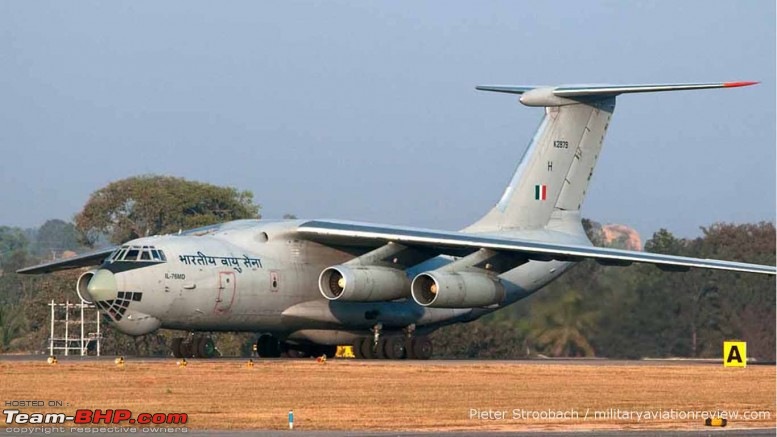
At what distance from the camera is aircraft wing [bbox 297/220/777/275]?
2556 centimetres

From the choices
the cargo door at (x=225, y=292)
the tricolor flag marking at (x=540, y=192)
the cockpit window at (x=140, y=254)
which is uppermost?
the tricolor flag marking at (x=540, y=192)

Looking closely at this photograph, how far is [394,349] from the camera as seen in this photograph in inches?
1062

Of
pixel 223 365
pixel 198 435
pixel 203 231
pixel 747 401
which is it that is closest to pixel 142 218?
pixel 203 231

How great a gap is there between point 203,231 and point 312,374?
652 centimetres

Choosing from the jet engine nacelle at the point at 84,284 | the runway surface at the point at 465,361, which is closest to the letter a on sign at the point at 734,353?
the runway surface at the point at 465,361

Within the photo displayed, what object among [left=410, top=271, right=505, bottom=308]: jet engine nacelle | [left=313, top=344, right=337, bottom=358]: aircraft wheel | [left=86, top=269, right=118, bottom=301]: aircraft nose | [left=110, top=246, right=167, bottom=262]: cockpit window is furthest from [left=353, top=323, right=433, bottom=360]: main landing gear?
[left=86, top=269, right=118, bottom=301]: aircraft nose

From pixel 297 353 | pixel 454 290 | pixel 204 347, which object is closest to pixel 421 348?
pixel 454 290

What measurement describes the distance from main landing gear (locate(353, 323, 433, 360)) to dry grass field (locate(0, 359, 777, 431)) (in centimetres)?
264

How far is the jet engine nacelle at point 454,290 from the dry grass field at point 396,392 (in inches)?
63.9

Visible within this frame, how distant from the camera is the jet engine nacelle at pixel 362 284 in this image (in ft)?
83.5

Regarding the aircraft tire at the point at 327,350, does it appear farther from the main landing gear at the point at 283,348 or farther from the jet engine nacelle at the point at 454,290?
the jet engine nacelle at the point at 454,290

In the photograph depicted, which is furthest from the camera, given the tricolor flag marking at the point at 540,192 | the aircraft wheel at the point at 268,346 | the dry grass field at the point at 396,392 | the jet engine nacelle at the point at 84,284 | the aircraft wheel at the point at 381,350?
the tricolor flag marking at the point at 540,192

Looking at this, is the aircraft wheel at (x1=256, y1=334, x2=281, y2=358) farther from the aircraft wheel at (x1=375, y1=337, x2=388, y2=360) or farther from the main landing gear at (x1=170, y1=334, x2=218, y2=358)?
the aircraft wheel at (x1=375, y1=337, x2=388, y2=360)

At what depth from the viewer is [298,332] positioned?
88.9 feet
